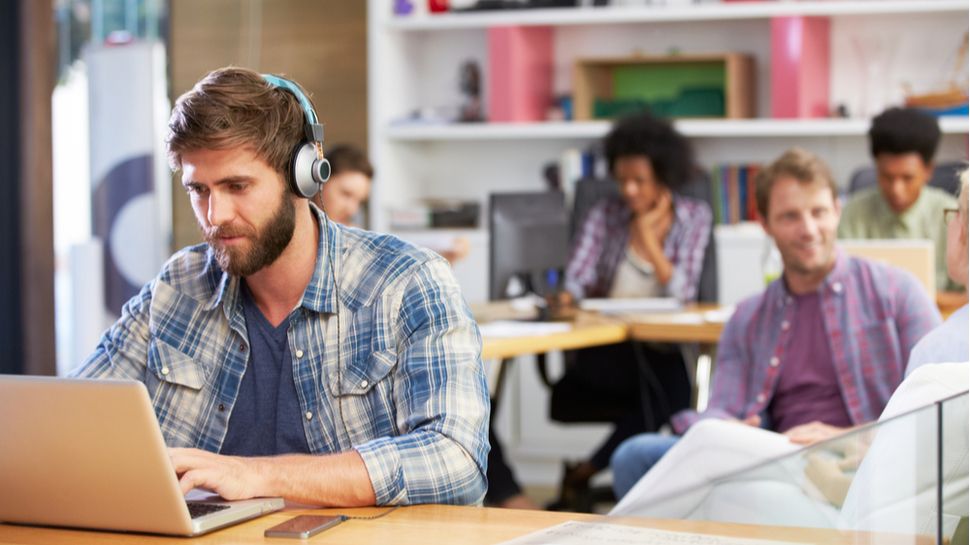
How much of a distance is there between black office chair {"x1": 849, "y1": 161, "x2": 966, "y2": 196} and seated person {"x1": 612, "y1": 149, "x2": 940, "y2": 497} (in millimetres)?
1361

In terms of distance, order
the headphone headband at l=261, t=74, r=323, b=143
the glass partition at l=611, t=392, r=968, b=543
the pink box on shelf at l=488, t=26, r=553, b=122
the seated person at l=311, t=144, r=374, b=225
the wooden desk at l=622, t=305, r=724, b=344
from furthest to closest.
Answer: the pink box on shelf at l=488, t=26, r=553, b=122 → the seated person at l=311, t=144, r=374, b=225 → the wooden desk at l=622, t=305, r=724, b=344 → the headphone headband at l=261, t=74, r=323, b=143 → the glass partition at l=611, t=392, r=968, b=543

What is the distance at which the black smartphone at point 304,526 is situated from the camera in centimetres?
140

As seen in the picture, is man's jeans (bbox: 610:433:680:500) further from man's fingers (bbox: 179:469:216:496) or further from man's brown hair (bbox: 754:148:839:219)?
man's fingers (bbox: 179:469:216:496)

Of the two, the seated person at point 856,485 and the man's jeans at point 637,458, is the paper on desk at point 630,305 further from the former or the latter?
the seated person at point 856,485

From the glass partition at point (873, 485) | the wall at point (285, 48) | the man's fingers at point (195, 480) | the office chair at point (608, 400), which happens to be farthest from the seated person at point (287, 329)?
the wall at point (285, 48)

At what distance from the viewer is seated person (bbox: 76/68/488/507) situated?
1675mm

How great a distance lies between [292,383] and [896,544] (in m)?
0.95

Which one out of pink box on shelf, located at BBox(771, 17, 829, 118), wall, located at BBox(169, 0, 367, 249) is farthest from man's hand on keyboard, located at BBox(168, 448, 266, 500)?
wall, located at BBox(169, 0, 367, 249)

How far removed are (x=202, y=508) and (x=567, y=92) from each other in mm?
4243

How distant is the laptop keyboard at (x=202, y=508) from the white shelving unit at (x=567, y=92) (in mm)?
3678

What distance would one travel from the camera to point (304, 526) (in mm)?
1423

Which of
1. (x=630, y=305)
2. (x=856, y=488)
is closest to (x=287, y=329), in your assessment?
(x=856, y=488)

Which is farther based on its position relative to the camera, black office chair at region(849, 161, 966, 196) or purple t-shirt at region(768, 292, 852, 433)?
black office chair at region(849, 161, 966, 196)

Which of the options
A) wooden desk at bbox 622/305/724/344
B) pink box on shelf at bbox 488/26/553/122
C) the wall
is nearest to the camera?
wooden desk at bbox 622/305/724/344
